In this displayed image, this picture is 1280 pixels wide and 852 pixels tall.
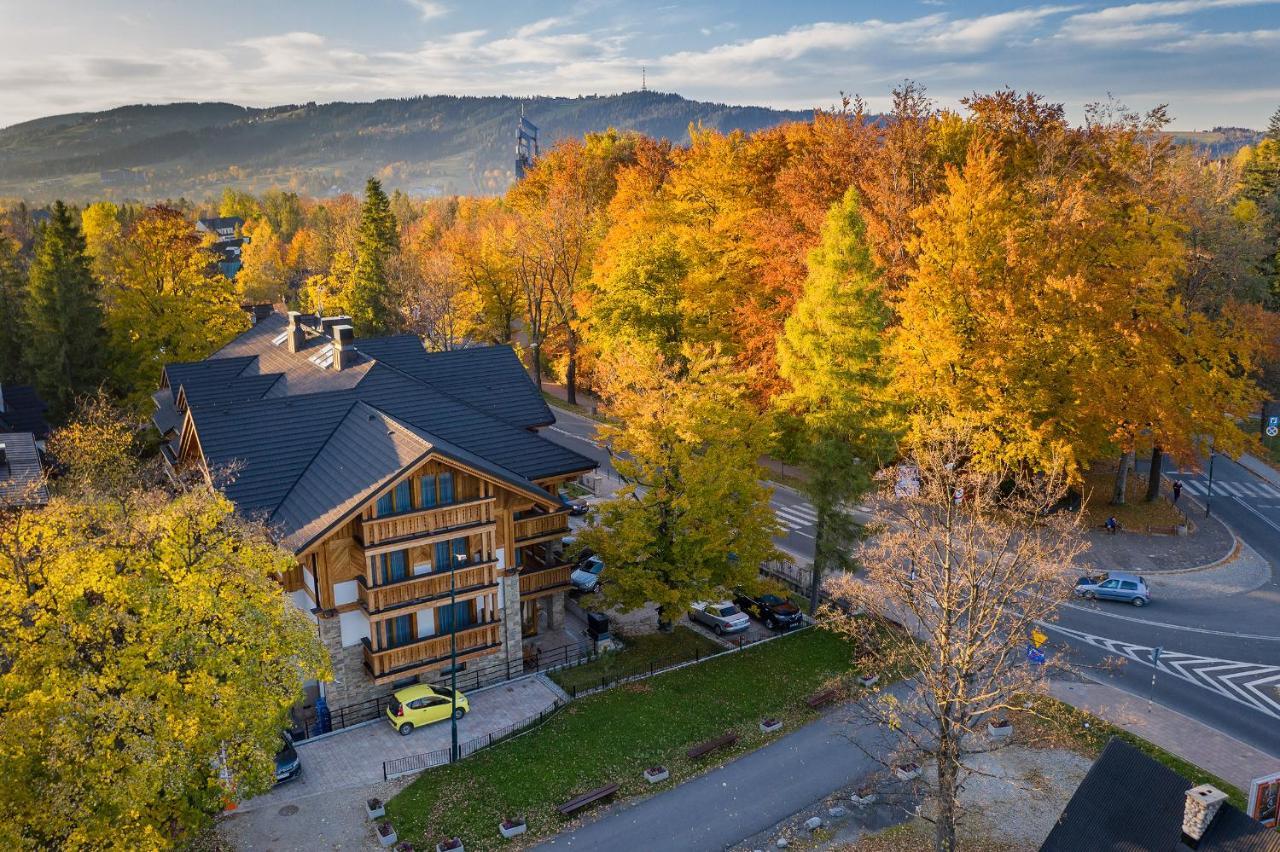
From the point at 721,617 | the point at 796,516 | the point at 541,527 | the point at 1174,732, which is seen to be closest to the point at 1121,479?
the point at 796,516

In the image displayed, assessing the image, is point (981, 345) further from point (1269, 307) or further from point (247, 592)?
point (1269, 307)

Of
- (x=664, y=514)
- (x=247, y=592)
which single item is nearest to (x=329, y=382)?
(x=664, y=514)

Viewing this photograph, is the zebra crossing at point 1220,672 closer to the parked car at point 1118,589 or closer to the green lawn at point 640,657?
the parked car at point 1118,589

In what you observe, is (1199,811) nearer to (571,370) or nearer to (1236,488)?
(1236,488)

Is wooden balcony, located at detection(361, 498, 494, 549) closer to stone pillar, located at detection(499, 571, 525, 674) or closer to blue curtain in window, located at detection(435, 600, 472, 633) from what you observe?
stone pillar, located at detection(499, 571, 525, 674)

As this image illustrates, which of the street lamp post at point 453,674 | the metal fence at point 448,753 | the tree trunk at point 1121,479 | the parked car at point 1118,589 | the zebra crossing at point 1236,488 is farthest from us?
the zebra crossing at point 1236,488

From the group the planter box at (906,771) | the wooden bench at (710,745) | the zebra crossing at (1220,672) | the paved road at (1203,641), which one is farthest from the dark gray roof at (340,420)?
the zebra crossing at (1220,672)
